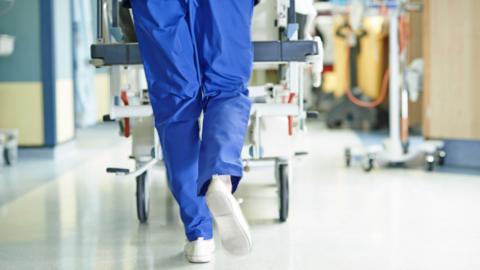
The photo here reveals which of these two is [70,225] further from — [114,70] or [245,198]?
[245,198]

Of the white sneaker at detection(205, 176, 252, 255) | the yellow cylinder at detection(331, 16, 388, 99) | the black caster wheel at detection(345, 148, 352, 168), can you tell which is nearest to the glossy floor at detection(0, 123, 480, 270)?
the black caster wheel at detection(345, 148, 352, 168)

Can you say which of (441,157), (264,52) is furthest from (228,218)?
(441,157)

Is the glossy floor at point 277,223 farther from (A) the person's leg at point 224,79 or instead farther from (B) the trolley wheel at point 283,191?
(A) the person's leg at point 224,79

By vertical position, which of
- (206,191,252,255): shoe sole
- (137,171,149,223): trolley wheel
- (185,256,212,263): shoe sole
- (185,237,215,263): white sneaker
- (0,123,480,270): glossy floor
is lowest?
(0,123,480,270): glossy floor

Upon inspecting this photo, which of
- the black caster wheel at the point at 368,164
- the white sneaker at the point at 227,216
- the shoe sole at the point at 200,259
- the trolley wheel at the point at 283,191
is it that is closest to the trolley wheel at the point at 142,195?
the trolley wheel at the point at 283,191

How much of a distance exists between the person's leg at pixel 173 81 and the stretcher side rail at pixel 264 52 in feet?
0.82

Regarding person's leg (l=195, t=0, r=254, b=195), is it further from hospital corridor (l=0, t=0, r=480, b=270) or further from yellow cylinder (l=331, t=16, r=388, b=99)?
yellow cylinder (l=331, t=16, r=388, b=99)

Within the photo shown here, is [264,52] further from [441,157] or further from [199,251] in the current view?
[441,157]

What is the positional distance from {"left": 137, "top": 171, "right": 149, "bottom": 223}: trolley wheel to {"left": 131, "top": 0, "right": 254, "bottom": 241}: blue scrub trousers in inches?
29.5

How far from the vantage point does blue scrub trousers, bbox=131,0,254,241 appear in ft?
6.95

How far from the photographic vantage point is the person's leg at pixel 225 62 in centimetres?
210

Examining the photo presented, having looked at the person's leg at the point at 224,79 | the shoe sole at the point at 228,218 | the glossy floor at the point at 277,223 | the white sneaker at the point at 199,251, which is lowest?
the glossy floor at the point at 277,223

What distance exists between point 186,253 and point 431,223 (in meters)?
1.11

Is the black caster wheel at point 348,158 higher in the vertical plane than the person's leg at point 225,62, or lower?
lower
